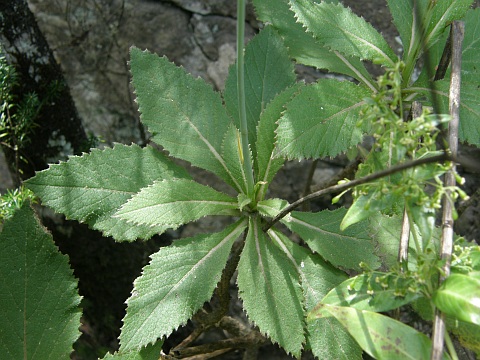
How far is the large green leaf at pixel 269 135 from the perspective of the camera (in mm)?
1288

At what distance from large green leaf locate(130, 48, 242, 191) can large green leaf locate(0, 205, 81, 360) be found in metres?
0.37

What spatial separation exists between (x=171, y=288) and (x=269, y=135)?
0.44 meters

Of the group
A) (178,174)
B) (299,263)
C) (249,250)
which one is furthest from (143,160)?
(299,263)

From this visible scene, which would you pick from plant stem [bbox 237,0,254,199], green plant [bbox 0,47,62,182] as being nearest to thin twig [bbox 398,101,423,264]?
plant stem [bbox 237,0,254,199]

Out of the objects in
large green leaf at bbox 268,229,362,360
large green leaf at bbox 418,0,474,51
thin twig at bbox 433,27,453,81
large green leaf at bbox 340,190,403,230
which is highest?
large green leaf at bbox 418,0,474,51

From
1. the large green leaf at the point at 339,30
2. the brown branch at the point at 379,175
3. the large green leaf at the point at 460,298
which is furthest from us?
the large green leaf at the point at 339,30

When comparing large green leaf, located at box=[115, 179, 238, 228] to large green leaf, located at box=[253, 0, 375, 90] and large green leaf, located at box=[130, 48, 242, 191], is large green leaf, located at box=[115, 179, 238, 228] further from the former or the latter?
large green leaf, located at box=[253, 0, 375, 90]

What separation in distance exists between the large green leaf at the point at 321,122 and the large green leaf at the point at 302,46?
0.28ft

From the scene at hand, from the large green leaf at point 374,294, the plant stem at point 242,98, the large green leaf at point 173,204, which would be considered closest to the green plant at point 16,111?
the large green leaf at point 173,204

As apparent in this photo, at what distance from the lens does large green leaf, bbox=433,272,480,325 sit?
28.5 inches

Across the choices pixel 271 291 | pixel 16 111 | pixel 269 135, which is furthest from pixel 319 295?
pixel 16 111

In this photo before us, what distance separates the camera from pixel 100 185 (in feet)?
4.12

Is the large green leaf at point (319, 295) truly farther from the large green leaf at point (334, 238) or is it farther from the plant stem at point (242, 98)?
the plant stem at point (242, 98)

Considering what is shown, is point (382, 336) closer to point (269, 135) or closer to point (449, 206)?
point (449, 206)
